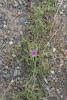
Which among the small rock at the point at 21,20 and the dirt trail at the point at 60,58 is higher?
the small rock at the point at 21,20

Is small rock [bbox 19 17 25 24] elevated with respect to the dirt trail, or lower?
elevated

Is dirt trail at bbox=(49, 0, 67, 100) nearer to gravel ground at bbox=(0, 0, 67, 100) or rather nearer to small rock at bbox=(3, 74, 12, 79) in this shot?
gravel ground at bbox=(0, 0, 67, 100)

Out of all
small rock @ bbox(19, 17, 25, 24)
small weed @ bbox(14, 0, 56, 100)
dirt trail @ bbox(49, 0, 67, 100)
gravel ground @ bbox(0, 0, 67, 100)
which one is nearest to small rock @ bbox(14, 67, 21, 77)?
gravel ground @ bbox(0, 0, 67, 100)

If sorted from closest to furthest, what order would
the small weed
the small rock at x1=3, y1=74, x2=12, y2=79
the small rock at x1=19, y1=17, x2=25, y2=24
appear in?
1. the small weed
2. the small rock at x1=3, y1=74, x2=12, y2=79
3. the small rock at x1=19, y1=17, x2=25, y2=24

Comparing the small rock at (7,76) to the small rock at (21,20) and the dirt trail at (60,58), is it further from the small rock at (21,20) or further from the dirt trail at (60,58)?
the small rock at (21,20)

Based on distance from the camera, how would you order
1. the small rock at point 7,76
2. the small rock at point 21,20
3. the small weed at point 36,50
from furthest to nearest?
the small rock at point 21,20
the small rock at point 7,76
the small weed at point 36,50

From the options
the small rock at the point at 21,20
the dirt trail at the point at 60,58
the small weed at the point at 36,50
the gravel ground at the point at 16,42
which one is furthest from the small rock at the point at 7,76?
the small rock at the point at 21,20

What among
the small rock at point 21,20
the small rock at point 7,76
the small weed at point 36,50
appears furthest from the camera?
the small rock at point 21,20

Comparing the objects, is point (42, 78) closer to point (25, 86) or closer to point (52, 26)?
point (25, 86)

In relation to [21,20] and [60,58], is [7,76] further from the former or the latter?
[21,20]

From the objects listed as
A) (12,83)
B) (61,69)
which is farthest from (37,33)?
(12,83)

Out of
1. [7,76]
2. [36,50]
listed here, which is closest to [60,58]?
[36,50]
